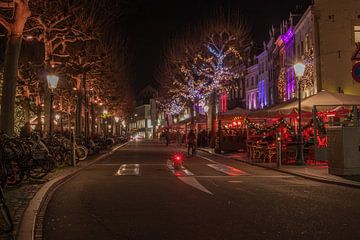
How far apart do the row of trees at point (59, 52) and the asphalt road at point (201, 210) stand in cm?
567

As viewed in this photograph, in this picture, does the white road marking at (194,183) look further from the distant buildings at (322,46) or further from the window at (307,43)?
the window at (307,43)

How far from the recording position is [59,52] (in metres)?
34.6

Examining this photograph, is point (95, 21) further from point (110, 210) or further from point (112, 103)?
point (112, 103)

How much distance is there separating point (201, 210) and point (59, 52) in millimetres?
25863

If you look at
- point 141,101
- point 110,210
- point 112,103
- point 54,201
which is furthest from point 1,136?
A: point 141,101

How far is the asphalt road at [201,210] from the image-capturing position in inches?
336

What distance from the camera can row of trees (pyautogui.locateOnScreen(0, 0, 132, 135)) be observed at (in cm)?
1894

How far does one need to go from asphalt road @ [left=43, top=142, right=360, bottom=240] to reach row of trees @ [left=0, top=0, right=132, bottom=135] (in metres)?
5.67

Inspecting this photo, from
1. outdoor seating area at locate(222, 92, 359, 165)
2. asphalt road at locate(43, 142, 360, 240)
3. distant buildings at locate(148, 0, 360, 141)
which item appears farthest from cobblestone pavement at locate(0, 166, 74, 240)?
distant buildings at locate(148, 0, 360, 141)

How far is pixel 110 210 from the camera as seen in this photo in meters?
10.9

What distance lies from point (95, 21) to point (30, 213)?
25100 mm

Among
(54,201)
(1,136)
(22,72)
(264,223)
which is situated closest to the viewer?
(264,223)

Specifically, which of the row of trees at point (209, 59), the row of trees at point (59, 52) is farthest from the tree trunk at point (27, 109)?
the row of trees at point (209, 59)

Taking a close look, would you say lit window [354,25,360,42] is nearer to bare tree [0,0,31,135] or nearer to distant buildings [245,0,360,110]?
distant buildings [245,0,360,110]
